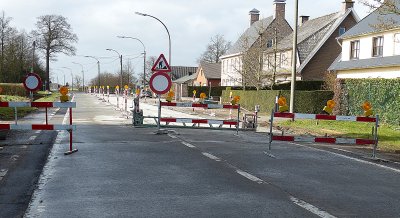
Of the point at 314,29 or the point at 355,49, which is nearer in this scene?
the point at 355,49

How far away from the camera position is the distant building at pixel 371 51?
97.5 ft

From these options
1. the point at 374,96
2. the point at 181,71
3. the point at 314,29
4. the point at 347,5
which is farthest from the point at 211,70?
the point at 374,96

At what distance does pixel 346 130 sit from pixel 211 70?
63.0 m

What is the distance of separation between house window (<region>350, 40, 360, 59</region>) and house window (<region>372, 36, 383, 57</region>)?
2176 millimetres

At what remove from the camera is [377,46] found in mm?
32031

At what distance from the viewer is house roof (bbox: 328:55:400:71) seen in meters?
29.4

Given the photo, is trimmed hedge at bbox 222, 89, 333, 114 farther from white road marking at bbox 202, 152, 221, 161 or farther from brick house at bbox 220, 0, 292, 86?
brick house at bbox 220, 0, 292, 86

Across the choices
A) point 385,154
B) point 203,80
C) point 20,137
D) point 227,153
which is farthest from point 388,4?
point 203,80

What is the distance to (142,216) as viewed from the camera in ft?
17.4

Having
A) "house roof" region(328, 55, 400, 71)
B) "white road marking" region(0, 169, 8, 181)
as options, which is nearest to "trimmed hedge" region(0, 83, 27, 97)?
"house roof" region(328, 55, 400, 71)

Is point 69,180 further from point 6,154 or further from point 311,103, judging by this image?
point 311,103

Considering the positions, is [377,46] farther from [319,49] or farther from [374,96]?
[319,49]

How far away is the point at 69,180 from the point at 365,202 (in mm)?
4625

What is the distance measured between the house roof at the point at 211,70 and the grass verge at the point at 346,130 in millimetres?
56911
